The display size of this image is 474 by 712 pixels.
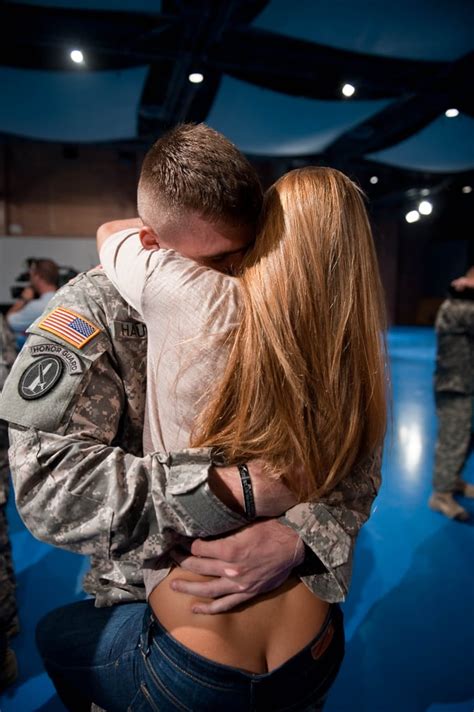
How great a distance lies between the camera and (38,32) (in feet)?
16.1

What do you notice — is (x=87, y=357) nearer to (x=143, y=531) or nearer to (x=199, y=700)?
(x=143, y=531)

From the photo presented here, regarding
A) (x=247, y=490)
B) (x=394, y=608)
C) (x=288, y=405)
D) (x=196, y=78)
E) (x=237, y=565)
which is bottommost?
(x=394, y=608)

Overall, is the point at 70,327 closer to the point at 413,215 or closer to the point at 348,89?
the point at 413,215

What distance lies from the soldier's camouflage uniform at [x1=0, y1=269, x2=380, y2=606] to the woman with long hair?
0.20ft

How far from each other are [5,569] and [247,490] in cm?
130

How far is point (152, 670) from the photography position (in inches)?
29.4

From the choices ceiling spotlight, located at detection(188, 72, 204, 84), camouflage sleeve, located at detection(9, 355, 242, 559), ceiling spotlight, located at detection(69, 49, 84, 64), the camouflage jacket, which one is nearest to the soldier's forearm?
camouflage sleeve, located at detection(9, 355, 242, 559)

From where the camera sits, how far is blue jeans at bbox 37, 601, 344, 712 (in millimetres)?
718

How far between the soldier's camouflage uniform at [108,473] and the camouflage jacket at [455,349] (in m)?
2.15

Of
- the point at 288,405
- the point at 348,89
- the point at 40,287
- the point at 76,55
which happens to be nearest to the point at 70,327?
the point at 288,405

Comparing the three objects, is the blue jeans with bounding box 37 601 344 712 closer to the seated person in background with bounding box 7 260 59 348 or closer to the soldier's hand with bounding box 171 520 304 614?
the soldier's hand with bounding box 171 520 304 614

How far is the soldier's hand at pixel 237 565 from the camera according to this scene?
0.72 metres

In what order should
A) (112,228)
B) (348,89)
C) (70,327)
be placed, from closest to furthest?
(70,327)
(112,228)
(348,89)

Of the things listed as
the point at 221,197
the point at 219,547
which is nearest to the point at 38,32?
the point at 221,197
